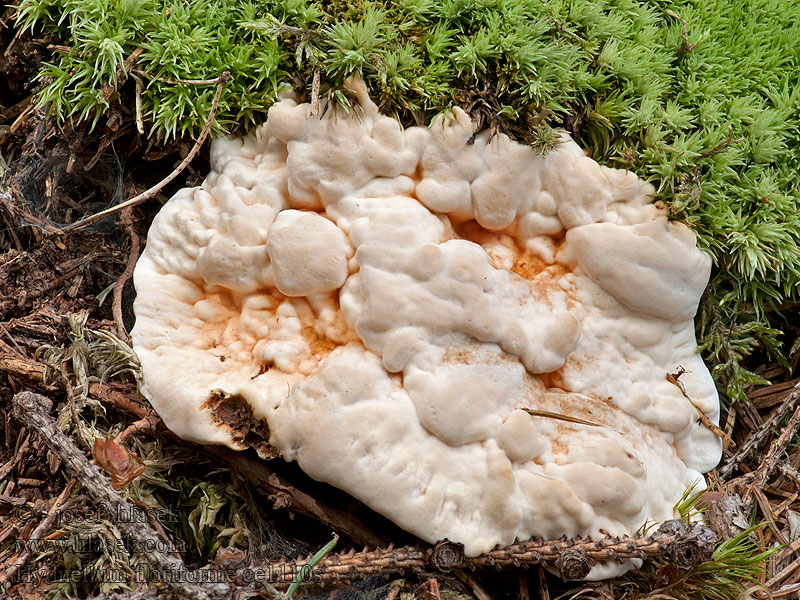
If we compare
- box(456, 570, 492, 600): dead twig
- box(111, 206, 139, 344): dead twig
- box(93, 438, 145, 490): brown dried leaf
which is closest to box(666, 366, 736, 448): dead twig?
box(456, 570, 492, 600): dead twig

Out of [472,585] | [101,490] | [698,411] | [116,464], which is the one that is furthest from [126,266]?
[698,411]

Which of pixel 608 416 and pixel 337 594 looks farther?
pixel 608 416

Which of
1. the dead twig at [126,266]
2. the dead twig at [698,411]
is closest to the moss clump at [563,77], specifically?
the dead twig at [698,411]

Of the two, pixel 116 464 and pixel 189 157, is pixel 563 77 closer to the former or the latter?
pixel 189 157

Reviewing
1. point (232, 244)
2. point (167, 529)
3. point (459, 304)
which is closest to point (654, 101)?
point (459, 304)

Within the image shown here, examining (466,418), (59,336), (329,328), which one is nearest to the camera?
(466,418)

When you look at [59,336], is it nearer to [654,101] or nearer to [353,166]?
[353,166]
